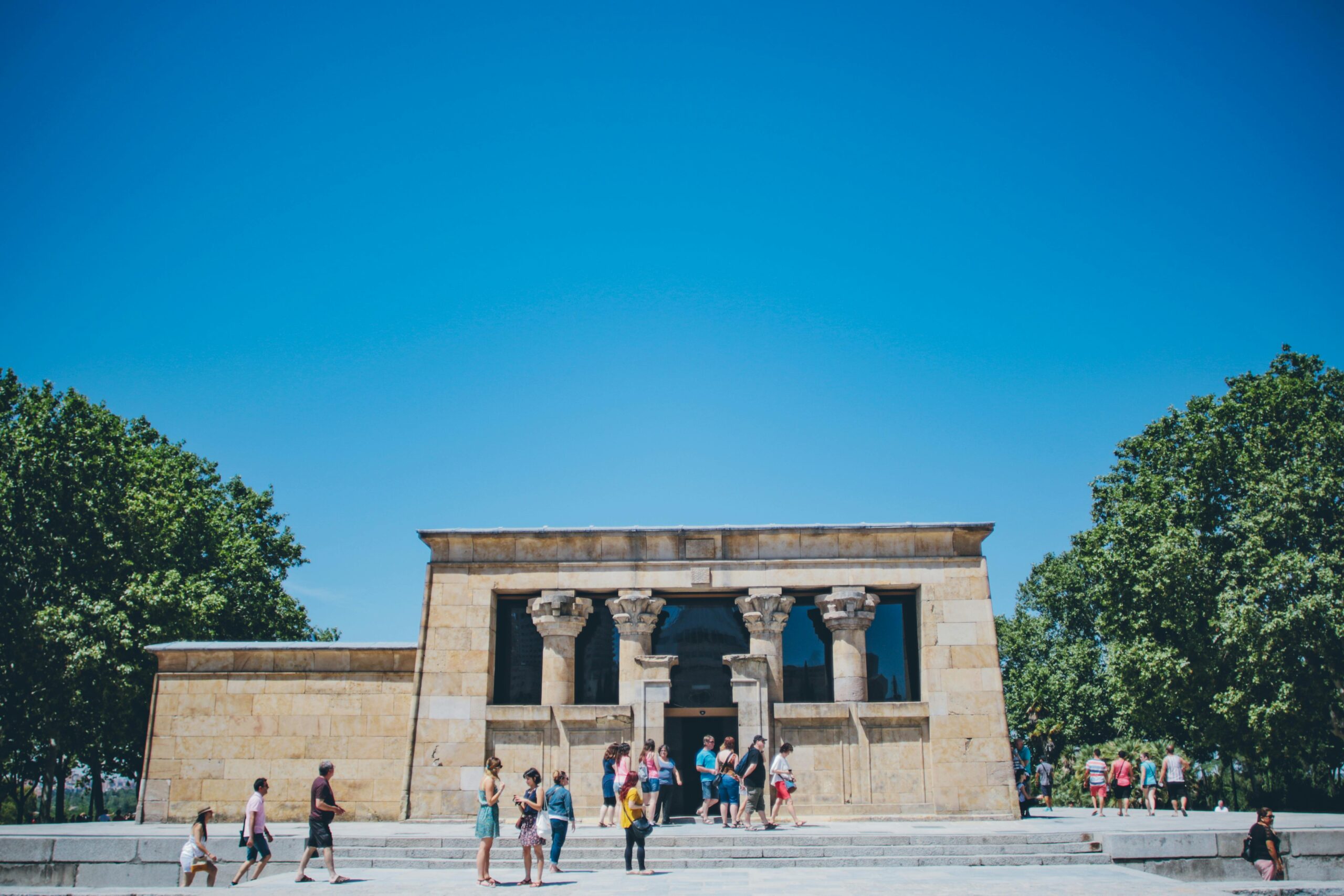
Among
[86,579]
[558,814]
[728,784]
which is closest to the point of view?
[558,814]

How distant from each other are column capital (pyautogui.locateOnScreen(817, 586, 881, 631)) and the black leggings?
9164mm

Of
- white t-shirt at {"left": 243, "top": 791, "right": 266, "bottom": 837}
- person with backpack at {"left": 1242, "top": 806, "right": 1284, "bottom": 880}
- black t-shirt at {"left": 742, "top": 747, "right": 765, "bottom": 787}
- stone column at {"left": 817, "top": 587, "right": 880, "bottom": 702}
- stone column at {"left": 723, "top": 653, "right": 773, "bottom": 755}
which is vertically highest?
stone column at {"left": 817, "top": 587, "right": 880, "bottom": 702}

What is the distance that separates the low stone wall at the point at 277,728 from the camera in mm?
22375

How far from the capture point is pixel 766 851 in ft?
52.5

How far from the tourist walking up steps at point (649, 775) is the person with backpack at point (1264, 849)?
9.95 m

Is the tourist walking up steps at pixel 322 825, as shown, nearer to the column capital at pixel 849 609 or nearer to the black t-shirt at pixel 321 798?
the black t-shirt at pixel 321 798

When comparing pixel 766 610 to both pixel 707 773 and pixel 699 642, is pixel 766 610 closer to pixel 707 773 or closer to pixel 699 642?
pixel 699 642

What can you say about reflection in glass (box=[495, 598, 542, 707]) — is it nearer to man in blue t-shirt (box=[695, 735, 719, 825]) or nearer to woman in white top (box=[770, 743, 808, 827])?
man in blue t-shirt (box=[695, 735, 719, 825])

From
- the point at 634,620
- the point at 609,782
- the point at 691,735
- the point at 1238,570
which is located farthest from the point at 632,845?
the point at 1238,570

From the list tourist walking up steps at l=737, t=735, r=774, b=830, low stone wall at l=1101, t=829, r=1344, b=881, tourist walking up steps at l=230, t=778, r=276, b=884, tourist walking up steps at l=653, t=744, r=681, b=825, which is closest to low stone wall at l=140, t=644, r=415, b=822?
tourist walking up steps at l=653, t=744, r=681, b=825

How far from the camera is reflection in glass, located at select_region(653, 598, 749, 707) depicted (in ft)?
74.9

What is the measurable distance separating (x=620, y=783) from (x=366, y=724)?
25.5ft

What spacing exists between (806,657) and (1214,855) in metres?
9.55

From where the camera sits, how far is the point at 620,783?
18.2 meters
